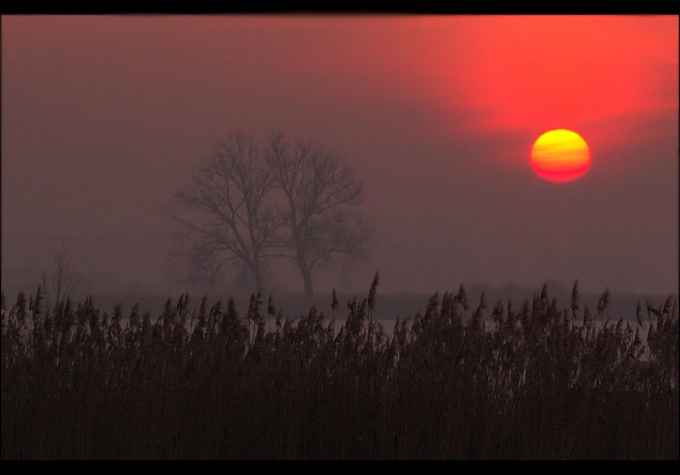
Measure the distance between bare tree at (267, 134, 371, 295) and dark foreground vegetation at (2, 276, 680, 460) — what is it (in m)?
15.1

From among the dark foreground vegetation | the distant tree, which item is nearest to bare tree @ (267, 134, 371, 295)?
the distant tree

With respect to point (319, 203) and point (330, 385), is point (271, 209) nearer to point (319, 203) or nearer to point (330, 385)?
point (319, 203)

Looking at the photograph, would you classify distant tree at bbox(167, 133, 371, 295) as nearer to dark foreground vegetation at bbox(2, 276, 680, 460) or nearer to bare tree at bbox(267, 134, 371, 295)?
bare tree at bbox(267, 134, 371, 295)

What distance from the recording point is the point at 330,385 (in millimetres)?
5609

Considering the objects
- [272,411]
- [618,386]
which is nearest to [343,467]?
[272,411]

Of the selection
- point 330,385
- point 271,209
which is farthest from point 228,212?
point 330,385

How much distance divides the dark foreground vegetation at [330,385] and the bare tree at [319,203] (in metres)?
15.1

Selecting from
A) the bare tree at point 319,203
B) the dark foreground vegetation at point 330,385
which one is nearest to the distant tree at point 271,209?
the bare tree at point 319,203

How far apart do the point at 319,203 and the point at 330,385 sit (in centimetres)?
1651

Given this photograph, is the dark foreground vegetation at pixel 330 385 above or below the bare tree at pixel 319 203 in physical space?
below

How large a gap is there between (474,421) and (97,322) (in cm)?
254

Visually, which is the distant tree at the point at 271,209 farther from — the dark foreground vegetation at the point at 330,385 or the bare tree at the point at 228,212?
the dark foreground vegetation at the point at 330,385

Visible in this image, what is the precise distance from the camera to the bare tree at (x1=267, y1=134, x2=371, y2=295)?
70.2ft

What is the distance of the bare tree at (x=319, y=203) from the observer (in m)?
21.4
